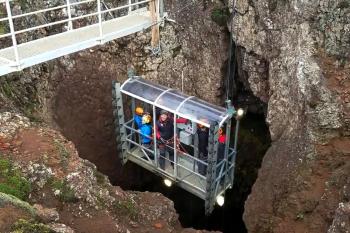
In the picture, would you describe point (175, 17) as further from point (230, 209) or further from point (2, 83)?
point (230, 209)

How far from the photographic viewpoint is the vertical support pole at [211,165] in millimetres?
11945

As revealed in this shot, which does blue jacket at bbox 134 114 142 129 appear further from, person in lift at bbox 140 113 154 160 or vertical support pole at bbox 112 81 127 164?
vertical support pole at bbox 112 81 127 164

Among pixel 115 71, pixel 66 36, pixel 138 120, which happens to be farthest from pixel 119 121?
pixel 66 36

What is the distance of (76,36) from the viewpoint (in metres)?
12.7

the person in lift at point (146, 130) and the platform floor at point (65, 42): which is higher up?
the platform floor at point (65, 42)

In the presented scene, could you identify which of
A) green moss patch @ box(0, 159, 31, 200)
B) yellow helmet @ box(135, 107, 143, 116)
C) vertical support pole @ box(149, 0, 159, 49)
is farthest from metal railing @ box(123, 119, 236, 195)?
green moss patch @ box(0, 159, 31, 200)

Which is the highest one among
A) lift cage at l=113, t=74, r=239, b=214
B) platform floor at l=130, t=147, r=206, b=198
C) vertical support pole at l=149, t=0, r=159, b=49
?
vertical support pole at l=149, t=0, r=159, b=49

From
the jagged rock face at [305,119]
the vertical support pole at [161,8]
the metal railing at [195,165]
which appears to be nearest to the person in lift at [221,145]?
the metal railing at [195,165]

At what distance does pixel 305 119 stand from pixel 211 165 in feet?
9.77

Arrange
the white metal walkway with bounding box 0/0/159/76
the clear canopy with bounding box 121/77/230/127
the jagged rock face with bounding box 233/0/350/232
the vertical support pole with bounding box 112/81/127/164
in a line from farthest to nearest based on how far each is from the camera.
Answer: the vertical support pole with bounding box 112/81/127/164
the clear canopy with bounding box 121/77/230/127
the jagged rock face with bounding box 233/0/350/232
the white metal walkway with bounding box 0/0/159/76

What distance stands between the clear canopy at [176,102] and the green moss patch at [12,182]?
502 centimetres

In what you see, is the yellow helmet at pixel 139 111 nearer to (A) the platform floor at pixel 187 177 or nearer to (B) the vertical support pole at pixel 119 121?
(B) the vertical support pole at pixel 119 121

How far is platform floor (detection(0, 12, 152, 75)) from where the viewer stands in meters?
11.2

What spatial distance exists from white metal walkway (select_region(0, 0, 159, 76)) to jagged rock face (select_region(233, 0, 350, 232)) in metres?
4.36
